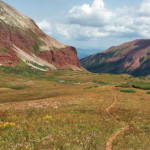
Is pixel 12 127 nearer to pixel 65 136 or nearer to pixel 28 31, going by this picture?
pixel 65 136

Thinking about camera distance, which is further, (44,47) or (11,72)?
(44,47)

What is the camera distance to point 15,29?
173 metres

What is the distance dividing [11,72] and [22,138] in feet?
347

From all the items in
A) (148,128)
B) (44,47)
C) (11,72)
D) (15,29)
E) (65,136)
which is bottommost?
(148,128)

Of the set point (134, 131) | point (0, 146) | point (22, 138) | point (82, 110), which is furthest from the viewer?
point (82, 110)

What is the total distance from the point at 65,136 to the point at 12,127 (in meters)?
4.47

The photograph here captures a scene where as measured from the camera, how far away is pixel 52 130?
13750 mm

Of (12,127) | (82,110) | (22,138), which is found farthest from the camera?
(82,110)

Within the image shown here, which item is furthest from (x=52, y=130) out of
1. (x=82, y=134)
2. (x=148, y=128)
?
(x=148, y=128)

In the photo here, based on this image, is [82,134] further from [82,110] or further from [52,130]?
[82,110]

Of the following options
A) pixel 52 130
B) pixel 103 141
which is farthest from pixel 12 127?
pixel 103 141

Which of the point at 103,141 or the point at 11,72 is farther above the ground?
the point at 11,72

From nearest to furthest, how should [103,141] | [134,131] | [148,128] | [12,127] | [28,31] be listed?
[103,141], [12,127], [134,131], [148,128], [28,31]

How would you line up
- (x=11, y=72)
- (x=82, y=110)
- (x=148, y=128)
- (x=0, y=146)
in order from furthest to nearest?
(x=11, y=72) < (x=82, y=110) < (x=148, y=128) < (x=0, y=146)
